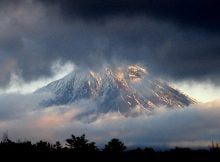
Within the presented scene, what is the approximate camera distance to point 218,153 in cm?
13175

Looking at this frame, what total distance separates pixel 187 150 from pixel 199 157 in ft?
11.6

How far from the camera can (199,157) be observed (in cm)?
12100

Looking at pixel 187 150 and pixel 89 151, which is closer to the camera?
pixel 89 151

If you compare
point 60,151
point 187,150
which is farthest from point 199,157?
point 60,151

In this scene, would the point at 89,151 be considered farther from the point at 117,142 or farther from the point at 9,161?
the point at 9,161

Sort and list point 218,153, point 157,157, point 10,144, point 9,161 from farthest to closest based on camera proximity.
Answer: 1. point 218,153
2. point 157,157
3. point 10,144
4. point 9,161

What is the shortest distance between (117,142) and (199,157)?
21.4 meters

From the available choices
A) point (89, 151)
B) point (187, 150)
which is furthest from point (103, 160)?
point (187, 150)

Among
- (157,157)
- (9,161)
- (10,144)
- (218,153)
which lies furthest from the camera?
(218,153)

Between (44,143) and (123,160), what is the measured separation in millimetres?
18793

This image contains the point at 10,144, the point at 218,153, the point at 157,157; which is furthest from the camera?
the point at 218,153

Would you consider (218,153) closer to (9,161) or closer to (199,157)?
(199,157)

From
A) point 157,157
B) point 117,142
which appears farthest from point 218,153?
point 117,142

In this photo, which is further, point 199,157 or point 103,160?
point 199,157
